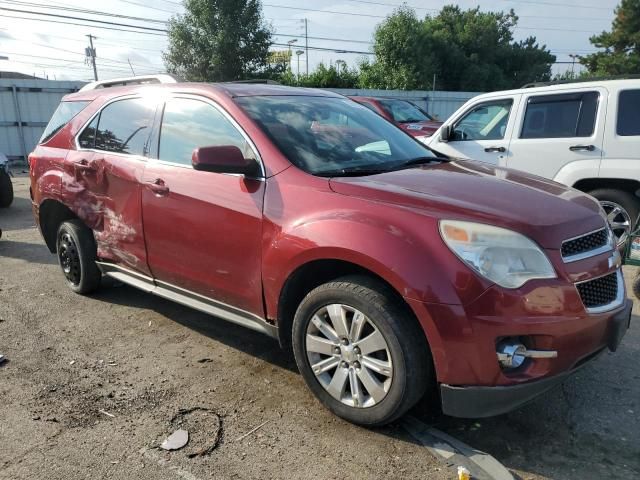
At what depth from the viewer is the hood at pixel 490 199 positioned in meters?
2.50

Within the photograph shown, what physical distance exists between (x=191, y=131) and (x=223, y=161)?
0.76m

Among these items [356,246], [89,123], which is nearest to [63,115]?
[89,123]

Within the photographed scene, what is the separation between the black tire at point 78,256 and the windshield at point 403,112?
7.37m

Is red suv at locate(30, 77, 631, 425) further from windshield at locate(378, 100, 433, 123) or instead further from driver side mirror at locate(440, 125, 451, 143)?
windshield at locate(378, 100, 433, 123)

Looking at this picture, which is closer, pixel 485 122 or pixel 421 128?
pixel 485 122

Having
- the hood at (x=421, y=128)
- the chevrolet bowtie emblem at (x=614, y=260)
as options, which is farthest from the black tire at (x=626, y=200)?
the hood at (x=421, y=128)

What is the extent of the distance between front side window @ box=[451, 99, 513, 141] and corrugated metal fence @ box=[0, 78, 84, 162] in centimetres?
1358

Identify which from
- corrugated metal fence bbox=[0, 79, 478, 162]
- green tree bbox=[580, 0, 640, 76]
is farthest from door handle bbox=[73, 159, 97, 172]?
green tree bbox=[580, 0, 640, 76]

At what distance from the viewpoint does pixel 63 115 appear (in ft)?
16.2

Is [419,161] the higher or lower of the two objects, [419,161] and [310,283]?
the higher

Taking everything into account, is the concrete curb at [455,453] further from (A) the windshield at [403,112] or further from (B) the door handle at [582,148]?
(A) the windshield at [403,112]

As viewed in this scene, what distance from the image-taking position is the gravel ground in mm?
2549

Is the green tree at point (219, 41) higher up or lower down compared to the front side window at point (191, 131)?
higher up

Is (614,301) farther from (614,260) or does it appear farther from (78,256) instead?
(78,256)
